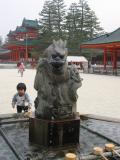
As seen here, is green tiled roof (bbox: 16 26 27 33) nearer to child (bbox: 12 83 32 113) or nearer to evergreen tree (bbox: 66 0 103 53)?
evergreen tree (bbox: 66 0 103 53)

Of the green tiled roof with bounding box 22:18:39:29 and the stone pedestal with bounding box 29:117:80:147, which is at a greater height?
the green tiled roof with bounding box 22:18:39:29

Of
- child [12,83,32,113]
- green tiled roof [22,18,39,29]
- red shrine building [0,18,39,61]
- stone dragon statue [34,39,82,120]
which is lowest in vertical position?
child [12,83,32,113]

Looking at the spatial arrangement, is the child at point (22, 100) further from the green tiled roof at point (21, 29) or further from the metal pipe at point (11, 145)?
the green tiled roof at point (21, 29)

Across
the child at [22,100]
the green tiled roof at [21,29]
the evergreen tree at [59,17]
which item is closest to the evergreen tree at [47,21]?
the evergreen tree at [59,17]

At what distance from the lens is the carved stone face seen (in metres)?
3.90

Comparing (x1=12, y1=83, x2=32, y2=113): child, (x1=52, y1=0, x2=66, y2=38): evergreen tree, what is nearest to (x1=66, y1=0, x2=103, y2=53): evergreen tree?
(x1=52, y1=0, x2=66, y2=38): evergreen tree

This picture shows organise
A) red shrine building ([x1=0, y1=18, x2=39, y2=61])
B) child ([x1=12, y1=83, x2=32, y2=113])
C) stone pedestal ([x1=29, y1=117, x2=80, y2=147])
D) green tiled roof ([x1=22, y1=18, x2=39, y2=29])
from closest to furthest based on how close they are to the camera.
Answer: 1. stone pedestal ([x1=29, y1=117, x2=80, y2=147])
2. child ([x1=12, y1=83, x2=32, y2=113])
3. red shrine building ([x1=0, y1=18, x2=39, y2=61])
4. green tiled roof ([x1=22, y1=18, x2=39, y2=29])

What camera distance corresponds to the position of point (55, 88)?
423 centimetres

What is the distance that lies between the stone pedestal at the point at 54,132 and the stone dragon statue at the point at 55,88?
0.10m

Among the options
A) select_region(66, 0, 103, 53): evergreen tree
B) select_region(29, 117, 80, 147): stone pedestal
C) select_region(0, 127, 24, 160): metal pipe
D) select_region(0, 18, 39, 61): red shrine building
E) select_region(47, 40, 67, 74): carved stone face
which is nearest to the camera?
select_region(0, 127, 24, 160): metal pipe

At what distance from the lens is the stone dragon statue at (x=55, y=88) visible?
163 inches

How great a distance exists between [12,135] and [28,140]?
0.38 meters

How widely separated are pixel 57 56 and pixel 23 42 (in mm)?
45785

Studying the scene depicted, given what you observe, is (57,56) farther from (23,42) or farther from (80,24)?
(23,42)
